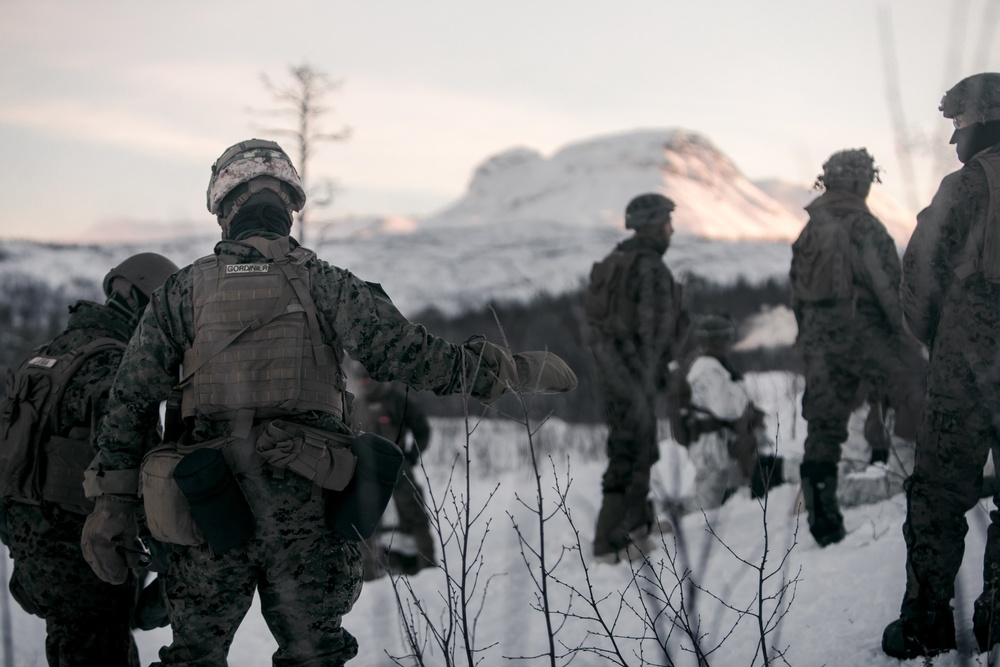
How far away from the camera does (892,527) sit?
4266 mm

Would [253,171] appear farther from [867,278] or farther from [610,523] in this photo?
[610,523]

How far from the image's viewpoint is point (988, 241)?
2799mm

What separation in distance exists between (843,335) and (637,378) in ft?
4.06

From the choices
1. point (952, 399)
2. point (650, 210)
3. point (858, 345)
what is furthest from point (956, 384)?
point (650, 210)

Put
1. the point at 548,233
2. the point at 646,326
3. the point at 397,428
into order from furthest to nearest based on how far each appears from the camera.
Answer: the point at 548,233 → the point at 397,428 → the point at 646,326

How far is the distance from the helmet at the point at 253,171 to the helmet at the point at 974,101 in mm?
2078

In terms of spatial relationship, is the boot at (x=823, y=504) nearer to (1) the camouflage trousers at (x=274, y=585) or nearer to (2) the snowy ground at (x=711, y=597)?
(2) the snowy ground at (x=711, y=597)

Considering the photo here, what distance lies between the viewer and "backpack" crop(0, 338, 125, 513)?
10.2ft

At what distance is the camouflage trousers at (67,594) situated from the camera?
3045mm

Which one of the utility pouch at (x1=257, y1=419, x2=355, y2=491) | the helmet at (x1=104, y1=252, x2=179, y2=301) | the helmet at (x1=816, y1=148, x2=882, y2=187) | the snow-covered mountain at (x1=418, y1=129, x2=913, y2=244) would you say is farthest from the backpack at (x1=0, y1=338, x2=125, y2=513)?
the snow-covered mountain at (x1=418, y1=129, x2=913, y2=244)

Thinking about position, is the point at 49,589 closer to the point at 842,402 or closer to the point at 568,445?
the point at 842,402

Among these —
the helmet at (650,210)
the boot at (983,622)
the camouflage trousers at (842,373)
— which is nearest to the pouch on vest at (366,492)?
the boot at (983,622)

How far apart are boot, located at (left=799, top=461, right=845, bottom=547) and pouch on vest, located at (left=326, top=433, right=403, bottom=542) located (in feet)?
8.34

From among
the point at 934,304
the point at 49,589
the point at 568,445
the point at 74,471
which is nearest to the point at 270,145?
the point at 74,471
